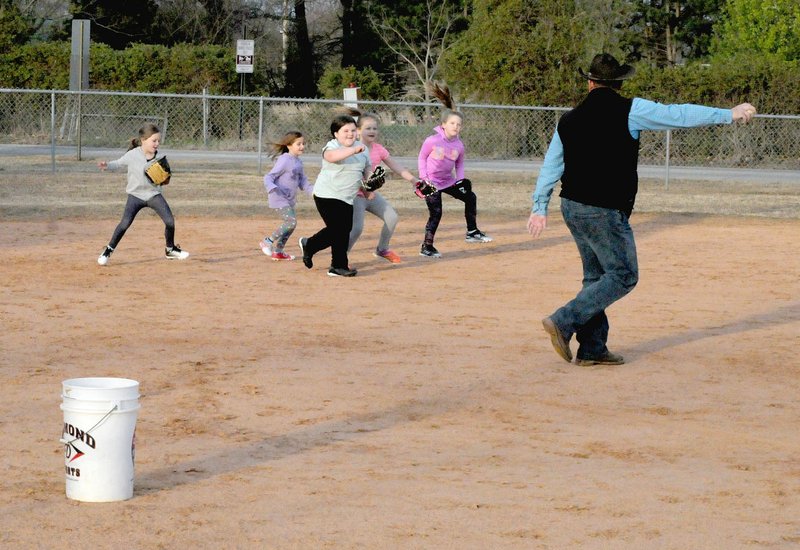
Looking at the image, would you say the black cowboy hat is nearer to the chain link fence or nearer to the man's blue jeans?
the man's blue jeans

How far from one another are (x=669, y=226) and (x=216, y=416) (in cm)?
1133

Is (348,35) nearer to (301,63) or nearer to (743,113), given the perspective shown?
(301,63)

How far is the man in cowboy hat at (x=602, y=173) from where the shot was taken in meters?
7.93

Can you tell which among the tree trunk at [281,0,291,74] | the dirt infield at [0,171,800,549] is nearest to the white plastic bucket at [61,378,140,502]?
the dirt infield at [0,171,800,549]

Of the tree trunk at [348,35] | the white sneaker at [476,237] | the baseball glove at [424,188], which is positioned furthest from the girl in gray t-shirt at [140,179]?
the tree trunk at [348,35]

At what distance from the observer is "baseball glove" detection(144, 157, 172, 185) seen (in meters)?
12.3

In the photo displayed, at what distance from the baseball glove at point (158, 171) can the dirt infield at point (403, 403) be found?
2.86 ft

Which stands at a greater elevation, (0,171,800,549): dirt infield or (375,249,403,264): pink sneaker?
(375,249,403,264): pink sneaker

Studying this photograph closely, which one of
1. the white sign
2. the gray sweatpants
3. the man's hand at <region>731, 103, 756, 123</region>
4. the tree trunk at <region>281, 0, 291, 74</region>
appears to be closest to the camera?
the man's hand at <region>731, 103, 756, 123</region>

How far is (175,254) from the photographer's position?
13125 millimetres

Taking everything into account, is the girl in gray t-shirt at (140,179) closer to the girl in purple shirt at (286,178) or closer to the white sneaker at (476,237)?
the girl in purple shirt at (286,178)

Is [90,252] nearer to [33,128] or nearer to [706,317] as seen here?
[706,317]

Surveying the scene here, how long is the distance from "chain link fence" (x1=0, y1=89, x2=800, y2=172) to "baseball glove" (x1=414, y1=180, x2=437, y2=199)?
467 inches

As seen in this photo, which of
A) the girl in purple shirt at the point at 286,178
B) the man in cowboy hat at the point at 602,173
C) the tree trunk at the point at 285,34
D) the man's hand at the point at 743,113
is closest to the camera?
the man's hand at the point at 743,113
